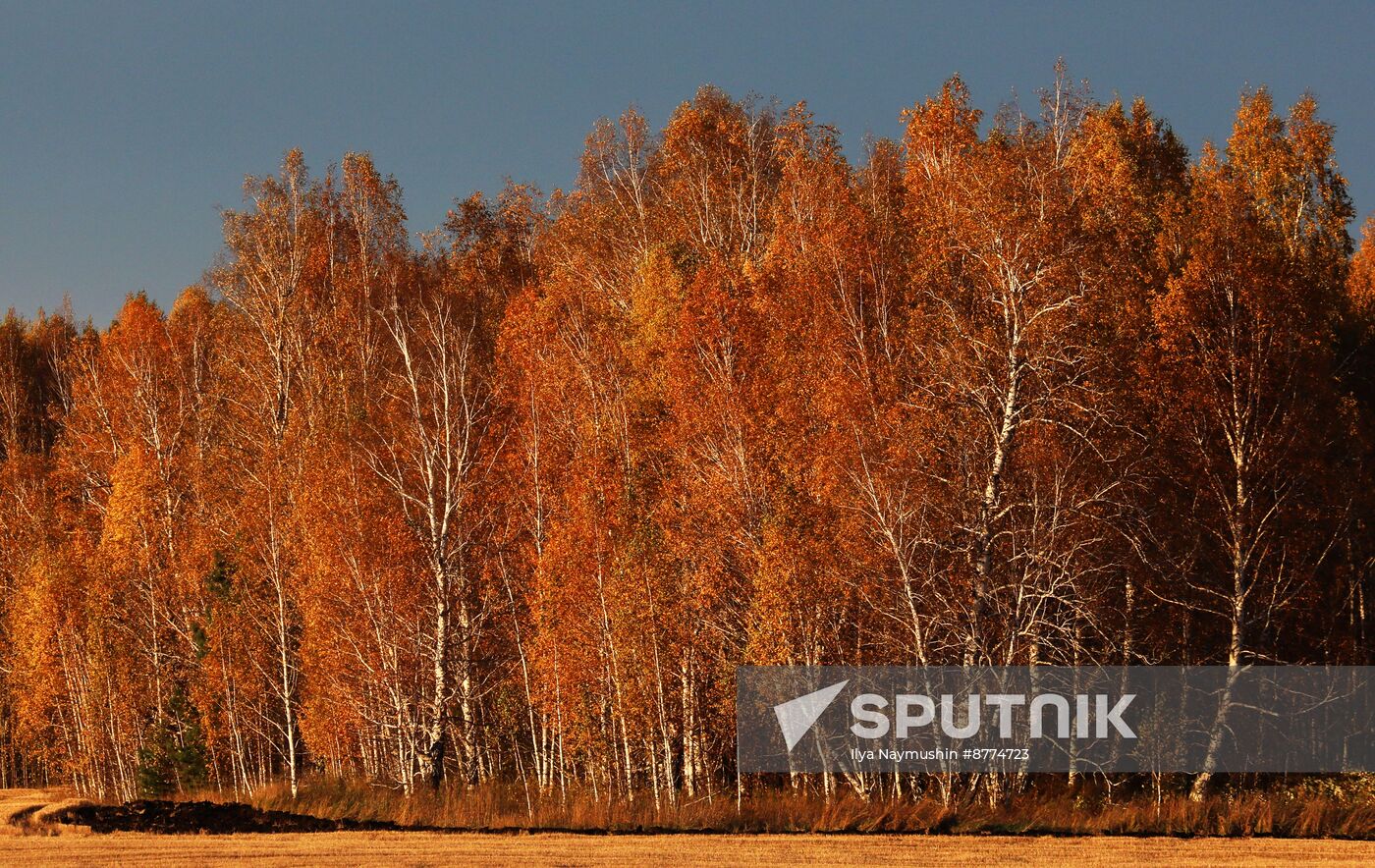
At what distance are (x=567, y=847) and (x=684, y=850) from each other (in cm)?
229

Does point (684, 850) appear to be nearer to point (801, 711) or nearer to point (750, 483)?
point (801, 711)

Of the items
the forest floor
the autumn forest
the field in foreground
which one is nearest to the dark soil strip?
the forest floor

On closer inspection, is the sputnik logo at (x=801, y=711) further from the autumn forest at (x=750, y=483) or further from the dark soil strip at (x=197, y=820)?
the dark soil strip at (x=197, y=820)

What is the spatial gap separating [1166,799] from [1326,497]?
25.1ft

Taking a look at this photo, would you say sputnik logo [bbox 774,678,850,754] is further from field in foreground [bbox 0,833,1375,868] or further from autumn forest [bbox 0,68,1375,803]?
field in foreground [bbox 0,833,1375,868]

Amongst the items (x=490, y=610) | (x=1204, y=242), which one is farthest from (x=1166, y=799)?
(x=490, y=610)

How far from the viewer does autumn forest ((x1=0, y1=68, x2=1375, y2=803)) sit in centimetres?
2775

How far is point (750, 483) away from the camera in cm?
2912

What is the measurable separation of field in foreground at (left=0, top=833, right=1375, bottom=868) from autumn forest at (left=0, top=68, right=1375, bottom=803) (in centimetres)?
359

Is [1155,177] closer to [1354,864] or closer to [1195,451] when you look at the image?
[1195,451]

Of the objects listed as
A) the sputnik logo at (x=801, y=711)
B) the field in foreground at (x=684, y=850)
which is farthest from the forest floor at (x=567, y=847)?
the sputnik logo at (x=801, y=711)

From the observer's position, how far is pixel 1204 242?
29766 mm

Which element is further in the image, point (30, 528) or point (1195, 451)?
point (30, 528)

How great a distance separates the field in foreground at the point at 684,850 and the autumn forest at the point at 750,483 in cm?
359
